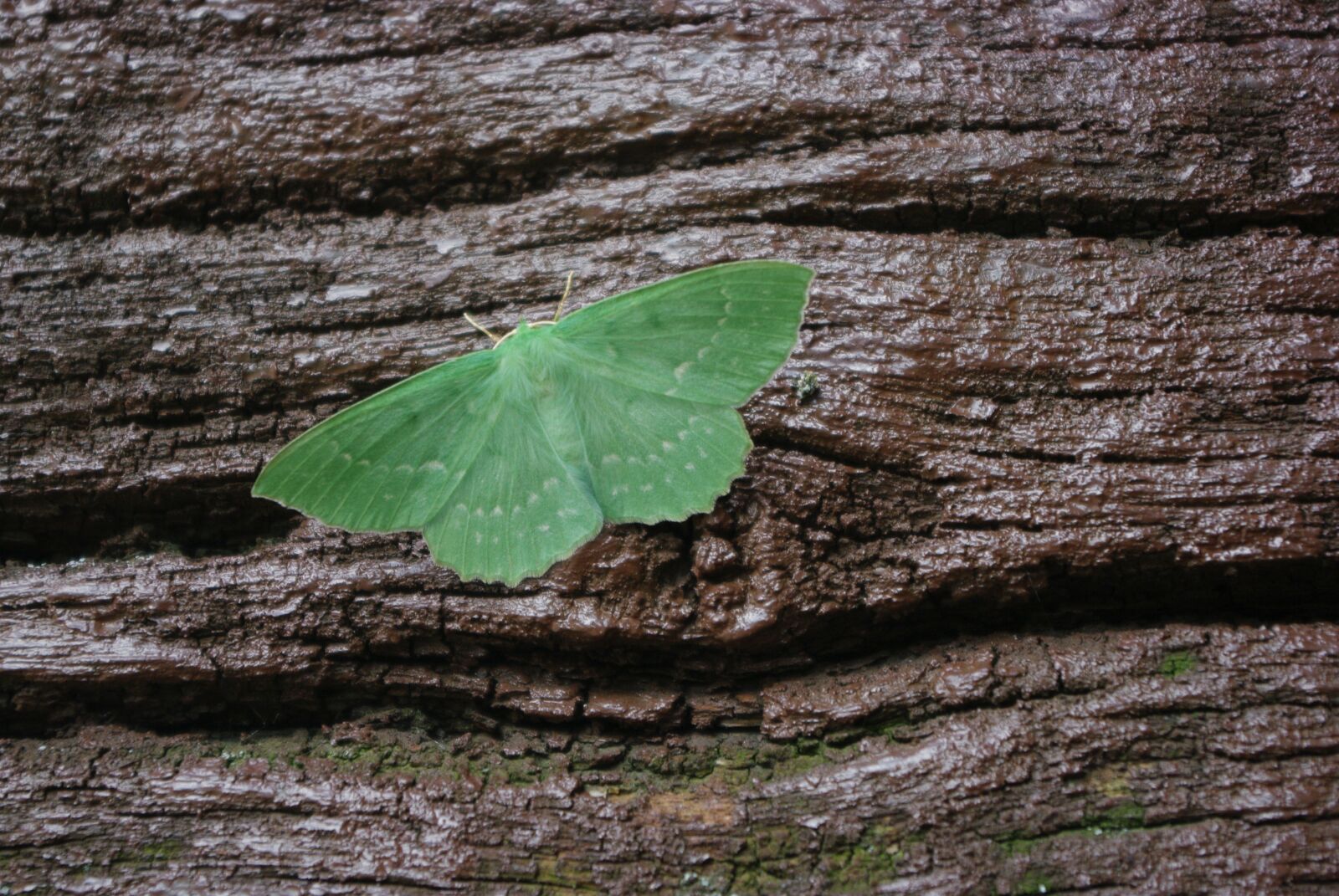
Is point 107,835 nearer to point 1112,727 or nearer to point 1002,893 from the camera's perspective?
point 1002,893

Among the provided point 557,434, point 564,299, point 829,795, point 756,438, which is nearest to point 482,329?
point 564,299

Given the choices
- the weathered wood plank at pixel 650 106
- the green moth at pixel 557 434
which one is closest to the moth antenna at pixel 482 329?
the green moth at pixel 557 434

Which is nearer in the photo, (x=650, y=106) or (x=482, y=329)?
(x=482, y=329)

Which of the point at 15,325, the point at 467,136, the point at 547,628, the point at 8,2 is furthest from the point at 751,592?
the point at 8,2

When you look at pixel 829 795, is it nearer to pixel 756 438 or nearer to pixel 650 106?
pixel 756 438

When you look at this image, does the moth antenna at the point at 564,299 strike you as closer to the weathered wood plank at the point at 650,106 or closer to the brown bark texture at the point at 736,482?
the brown bark texture at the point at 736,482

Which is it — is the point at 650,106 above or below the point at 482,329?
above
